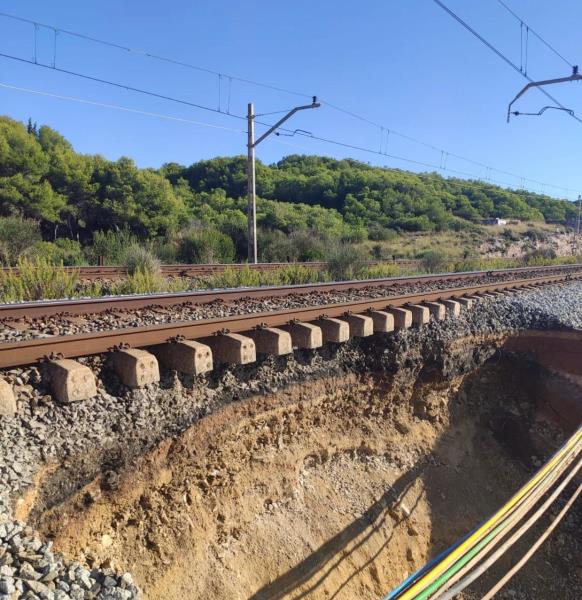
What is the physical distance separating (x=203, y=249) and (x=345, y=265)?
19.9ft

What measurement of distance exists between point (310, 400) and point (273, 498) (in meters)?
1.15

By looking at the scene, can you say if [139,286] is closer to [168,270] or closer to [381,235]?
[168,270]

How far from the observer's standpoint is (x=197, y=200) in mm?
46812

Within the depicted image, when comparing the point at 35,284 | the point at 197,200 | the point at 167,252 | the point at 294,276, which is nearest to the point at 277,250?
the point at 167,252

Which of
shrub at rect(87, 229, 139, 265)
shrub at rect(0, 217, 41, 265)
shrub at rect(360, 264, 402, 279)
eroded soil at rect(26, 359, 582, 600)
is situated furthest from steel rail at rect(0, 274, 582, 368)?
shrub at rect(0, 217, 41, 265)

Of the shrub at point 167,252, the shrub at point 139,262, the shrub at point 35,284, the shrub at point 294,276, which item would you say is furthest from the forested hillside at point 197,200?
the shrub at point 35,284

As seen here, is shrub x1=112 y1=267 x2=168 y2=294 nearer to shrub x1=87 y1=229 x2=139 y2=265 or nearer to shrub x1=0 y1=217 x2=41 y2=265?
shrub x1=87 y1=229 x2=139 y2=265

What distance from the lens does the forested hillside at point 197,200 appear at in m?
26.9

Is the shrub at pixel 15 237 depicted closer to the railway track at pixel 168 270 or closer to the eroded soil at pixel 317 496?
the railway track at pixel 168 270

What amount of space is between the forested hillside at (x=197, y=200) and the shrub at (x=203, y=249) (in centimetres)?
39

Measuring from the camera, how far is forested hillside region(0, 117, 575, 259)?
26.9m

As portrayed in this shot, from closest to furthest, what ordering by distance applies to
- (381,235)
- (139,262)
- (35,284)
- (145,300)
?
(145,300), (35,284), (139,262), (381,235)

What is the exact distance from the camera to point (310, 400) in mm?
6039

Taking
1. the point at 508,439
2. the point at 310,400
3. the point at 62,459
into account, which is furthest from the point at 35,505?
the point at 508,439
